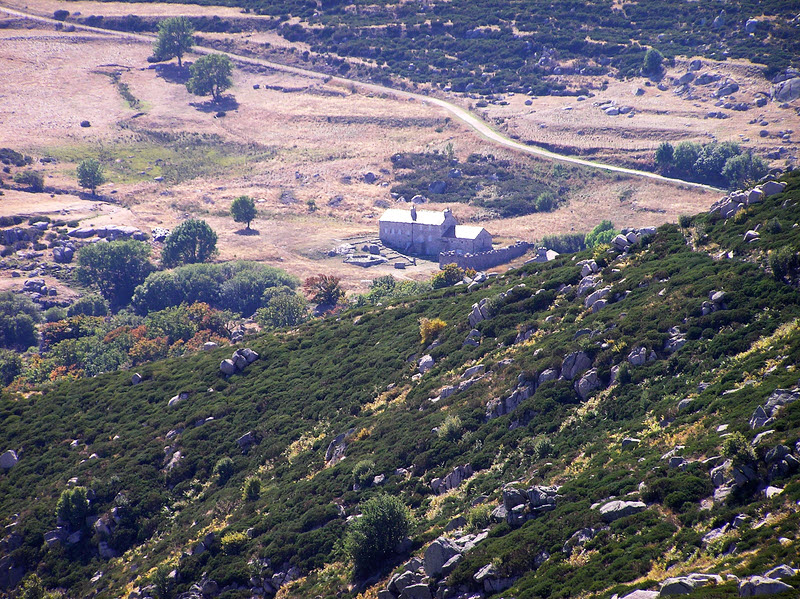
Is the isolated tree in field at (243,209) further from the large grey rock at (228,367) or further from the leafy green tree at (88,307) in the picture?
the large grey rock at (228,367)

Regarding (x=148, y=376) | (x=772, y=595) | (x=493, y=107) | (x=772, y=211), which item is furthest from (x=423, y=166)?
(x=772, y=595)

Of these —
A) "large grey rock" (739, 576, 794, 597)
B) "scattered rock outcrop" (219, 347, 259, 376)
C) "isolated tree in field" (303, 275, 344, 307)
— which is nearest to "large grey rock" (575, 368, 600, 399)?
"large grey rock" (739, 576, 794, 597)

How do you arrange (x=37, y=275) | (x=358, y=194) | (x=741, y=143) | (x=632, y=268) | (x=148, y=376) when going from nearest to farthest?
1. (x=632, y=268)
2. (x=148, y=376)
3. (x=37, y=275)
4. (x=741, y=143)
5. (x=358, y=194)

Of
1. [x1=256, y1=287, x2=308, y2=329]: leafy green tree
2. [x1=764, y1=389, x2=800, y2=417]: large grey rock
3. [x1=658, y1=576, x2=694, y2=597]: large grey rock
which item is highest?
[x1=764, y1=389, x2=800, y2=417]: large grey rock

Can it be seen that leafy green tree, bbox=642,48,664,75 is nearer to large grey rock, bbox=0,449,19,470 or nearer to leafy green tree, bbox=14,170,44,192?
leafy green tree, bbox=14,170,44,192

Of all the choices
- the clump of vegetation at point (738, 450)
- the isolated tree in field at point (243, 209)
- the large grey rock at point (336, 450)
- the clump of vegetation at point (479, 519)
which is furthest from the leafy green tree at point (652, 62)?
the clump of vegetation at point (738, 450)

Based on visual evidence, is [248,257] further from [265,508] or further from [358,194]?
[265,508]
